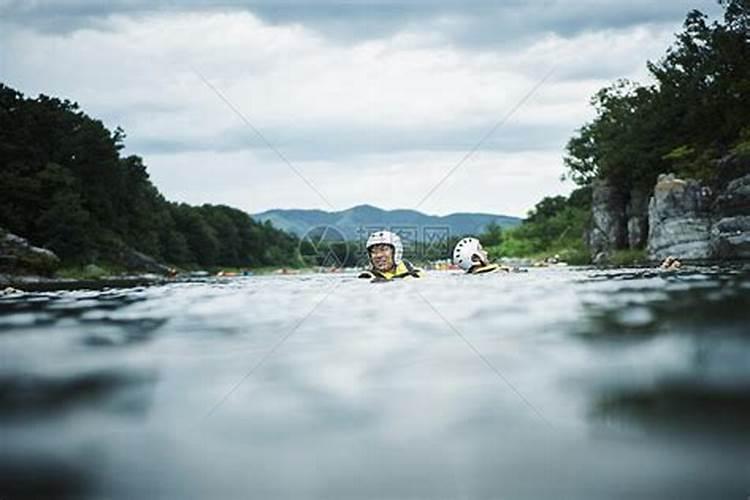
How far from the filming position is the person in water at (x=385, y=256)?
2128cm

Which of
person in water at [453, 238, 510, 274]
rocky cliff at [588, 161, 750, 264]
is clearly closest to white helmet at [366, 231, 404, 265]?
person in water at [453, 238, 510, 274]

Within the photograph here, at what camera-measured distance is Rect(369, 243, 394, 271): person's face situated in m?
21.8

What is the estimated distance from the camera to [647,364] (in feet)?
17.4

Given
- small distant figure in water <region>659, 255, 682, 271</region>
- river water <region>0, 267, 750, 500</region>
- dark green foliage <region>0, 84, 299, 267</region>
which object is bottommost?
small distant figure in water <region>659, 255, 682, 271</region>

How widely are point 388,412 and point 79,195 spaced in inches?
2931

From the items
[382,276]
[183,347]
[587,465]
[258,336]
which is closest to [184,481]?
[587,465]

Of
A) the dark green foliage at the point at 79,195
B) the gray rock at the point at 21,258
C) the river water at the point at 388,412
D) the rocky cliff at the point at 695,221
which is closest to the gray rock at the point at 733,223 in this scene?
the rocky cliff at the point at 695,221

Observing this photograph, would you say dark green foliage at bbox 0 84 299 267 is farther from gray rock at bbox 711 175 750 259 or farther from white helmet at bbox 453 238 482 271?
gray rock at bbox 711 175 750 259

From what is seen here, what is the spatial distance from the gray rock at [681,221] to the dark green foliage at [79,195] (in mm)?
47743

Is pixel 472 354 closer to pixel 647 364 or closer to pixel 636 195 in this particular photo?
pixel 647 364

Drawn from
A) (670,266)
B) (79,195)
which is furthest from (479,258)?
(79,195)

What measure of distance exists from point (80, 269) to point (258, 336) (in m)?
59.3

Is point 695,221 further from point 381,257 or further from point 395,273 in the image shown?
point 381,257

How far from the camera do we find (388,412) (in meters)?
4.11
